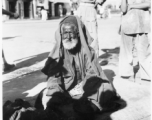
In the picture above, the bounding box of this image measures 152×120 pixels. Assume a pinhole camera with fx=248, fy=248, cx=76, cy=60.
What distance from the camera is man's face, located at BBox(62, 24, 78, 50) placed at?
3502 millimetres

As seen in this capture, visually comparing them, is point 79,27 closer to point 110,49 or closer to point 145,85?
point 145,85

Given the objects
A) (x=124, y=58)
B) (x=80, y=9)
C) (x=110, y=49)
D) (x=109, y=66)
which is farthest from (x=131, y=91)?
(x=110, y=49)

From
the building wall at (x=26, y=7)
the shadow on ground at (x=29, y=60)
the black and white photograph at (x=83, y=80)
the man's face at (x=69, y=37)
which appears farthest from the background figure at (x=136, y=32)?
the building wall at (x=26, y=7)

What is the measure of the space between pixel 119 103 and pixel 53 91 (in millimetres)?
1110

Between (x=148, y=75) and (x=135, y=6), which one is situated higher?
(x=135, y=6)

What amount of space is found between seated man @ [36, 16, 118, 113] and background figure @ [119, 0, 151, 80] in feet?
4.49

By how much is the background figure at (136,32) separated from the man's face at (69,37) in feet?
5.36

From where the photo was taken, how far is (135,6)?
469 centimetres

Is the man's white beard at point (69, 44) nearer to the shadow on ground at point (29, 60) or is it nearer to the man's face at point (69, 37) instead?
the man's face at point (69, 37)

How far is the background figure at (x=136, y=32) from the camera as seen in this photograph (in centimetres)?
472

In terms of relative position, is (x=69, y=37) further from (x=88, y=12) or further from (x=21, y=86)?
(x=88, y=12)

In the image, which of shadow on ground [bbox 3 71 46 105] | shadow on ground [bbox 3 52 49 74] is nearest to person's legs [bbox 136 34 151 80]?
shadow on ground [bbox 3 71 46 105]

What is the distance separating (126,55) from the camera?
5.01 meters

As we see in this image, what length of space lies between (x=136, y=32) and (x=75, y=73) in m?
1.69
